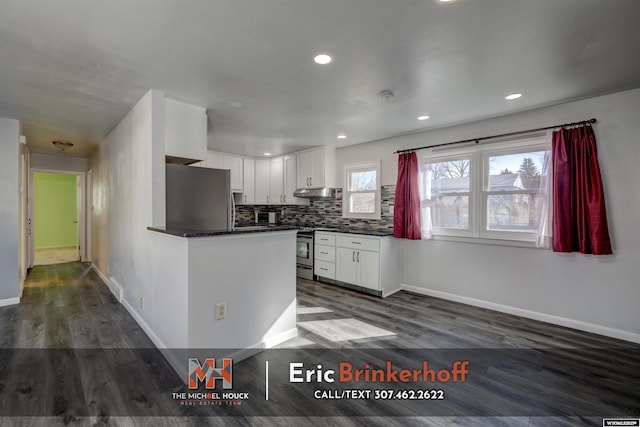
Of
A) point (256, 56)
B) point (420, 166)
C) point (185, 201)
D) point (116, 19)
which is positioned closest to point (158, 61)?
point (116, 19)

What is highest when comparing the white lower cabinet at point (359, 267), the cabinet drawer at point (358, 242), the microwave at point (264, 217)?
the microwave at point (264, 217)

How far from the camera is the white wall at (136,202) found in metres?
2.72

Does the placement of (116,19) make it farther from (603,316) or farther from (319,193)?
(603,316)

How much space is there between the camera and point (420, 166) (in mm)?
4141

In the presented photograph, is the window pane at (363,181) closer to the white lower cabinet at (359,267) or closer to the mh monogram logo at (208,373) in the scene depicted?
the white lower cabinet at (359,267)

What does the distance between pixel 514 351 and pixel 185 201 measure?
3.44 metres

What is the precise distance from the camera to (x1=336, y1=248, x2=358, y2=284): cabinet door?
4.45 metres

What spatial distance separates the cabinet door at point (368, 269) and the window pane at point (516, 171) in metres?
1.77

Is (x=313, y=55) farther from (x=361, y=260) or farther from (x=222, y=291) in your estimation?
(x=361, y=260)

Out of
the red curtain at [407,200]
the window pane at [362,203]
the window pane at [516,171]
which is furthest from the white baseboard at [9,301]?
the window pane at [516,171]

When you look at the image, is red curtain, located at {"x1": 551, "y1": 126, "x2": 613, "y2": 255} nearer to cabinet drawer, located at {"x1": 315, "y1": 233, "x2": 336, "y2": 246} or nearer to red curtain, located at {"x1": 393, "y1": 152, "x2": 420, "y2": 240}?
red curtain, located at {"x1": 393, "y1": 152, "x2": 420, "y2": 240}

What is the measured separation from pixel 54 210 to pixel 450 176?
10336 millimetres

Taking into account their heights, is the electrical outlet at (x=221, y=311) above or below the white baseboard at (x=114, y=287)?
above

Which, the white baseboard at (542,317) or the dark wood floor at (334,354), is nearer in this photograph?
the dark wood floor at (334,354)
